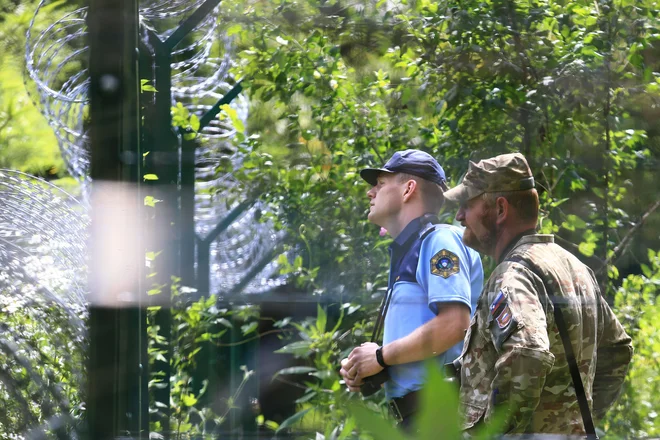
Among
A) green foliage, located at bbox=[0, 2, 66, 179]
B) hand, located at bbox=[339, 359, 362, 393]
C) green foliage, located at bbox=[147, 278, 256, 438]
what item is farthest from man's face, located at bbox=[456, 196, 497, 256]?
green foliage, located at bbox=[0, 2, 66, 179]

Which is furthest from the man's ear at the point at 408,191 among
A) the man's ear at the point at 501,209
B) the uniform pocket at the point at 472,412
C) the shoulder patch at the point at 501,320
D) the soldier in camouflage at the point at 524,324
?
the uniform pocket at the point at 472,412

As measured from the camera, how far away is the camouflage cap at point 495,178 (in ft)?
4.06

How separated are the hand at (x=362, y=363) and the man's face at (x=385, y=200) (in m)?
0.25

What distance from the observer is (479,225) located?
1.22 metres

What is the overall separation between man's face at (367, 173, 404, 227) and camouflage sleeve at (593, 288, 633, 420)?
0.42 m

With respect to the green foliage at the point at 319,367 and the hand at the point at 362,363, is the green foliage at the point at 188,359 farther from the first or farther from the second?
the hand at the point at 362,363

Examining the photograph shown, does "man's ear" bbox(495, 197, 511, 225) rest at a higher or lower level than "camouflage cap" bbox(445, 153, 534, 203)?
lower

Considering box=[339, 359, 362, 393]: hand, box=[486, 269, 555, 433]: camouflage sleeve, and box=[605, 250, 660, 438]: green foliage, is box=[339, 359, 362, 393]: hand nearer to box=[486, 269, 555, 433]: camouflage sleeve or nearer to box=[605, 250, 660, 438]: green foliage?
box=[486, 269, 555, 433]: camouflage sleeve

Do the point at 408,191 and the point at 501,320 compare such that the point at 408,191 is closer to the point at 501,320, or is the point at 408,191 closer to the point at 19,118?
the point at 501,320

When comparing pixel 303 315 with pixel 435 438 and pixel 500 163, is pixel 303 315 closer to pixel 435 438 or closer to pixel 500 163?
pixel 500 163

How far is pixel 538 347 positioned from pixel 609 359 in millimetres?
304

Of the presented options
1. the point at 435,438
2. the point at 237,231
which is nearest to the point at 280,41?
the point at 237,231

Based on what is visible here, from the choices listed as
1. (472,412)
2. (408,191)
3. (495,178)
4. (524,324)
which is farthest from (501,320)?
(408,191)

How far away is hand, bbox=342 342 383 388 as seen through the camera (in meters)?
1.32
